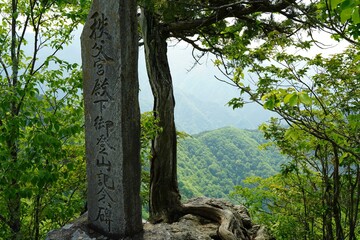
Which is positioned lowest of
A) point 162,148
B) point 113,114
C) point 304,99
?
point 162,148

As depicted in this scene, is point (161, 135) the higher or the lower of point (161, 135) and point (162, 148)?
the higher

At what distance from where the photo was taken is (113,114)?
3.32 m

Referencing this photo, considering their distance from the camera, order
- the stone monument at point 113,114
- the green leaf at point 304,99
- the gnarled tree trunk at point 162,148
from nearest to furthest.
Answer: the green leaf at point 304,99
the stone monument at point 113,114
the gnarled tree trunk at point 162,148

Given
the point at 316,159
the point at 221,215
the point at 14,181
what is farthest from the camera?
the point at 316,159

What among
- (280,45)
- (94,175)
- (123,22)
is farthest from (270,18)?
(94,175)

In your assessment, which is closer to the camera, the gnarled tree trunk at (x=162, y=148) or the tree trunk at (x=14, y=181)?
the tree trunk at (x=14, y=181)

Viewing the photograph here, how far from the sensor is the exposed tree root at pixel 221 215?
4324mm

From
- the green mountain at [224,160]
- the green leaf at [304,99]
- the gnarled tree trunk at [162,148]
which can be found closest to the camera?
the green leaf at [304,99]

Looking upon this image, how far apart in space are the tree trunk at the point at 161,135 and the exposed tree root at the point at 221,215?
11.3 inches

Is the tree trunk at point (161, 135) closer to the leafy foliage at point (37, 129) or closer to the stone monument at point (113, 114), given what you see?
the leafy foliage at point (37, 129)

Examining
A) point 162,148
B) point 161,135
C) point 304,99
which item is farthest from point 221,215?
point 304,99

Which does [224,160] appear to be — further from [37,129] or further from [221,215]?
[37,129]

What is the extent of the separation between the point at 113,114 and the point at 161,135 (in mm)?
1946

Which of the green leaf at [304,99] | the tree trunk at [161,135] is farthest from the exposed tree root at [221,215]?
the green leaf at [304,99]
